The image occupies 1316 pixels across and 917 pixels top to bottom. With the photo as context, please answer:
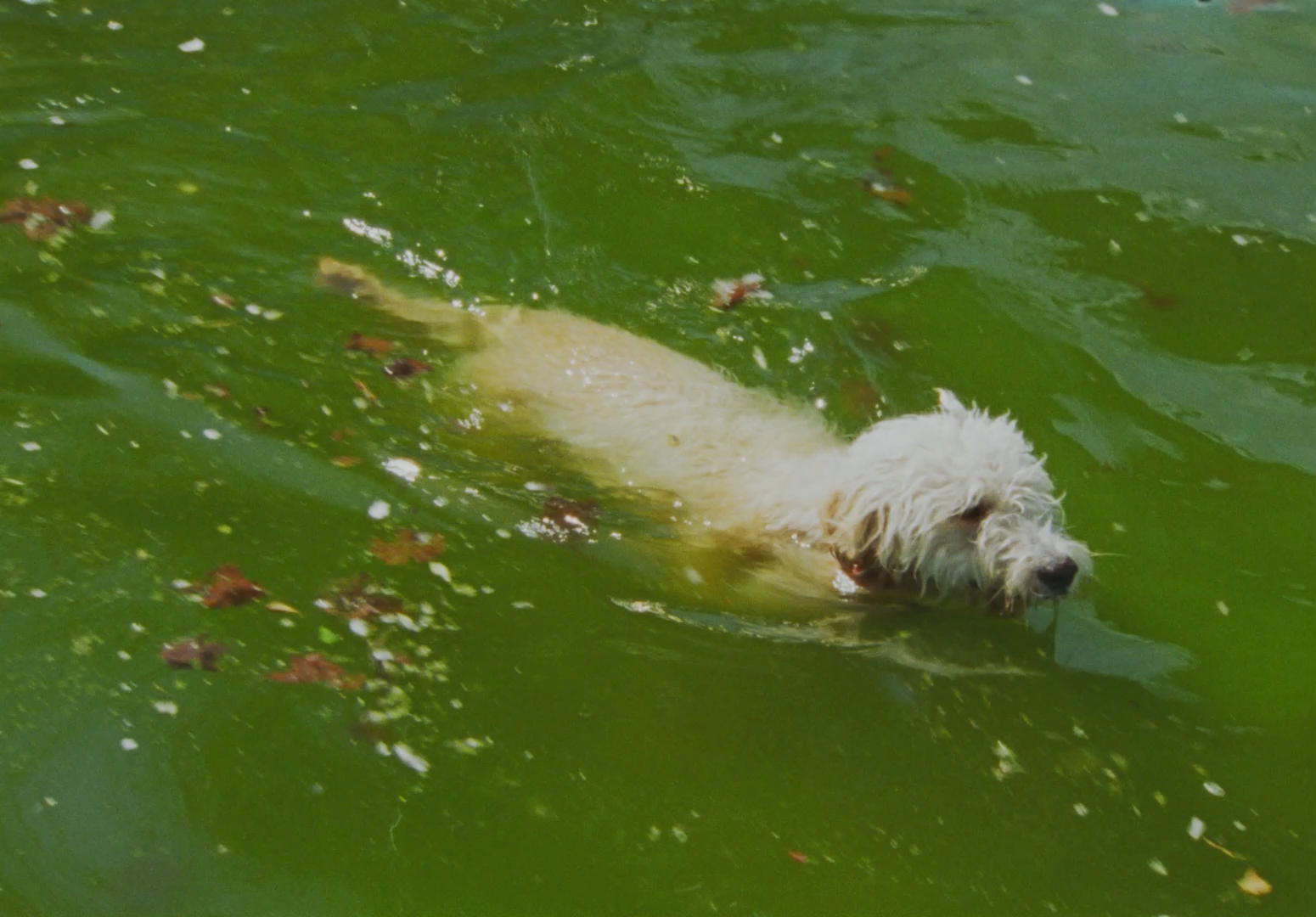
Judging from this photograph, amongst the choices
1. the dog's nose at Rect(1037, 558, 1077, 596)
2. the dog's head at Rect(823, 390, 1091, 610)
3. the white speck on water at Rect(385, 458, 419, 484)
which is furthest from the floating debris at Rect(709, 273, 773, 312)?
the dog's nose at Rect(1037, 558, 1077, 596)

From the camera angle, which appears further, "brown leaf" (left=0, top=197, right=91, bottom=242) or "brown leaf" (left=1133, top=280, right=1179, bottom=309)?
"brown leaf" (left=1133, top=280, right=1179, bottom=309)

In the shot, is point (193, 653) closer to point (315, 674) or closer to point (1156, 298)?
point (315, 674)

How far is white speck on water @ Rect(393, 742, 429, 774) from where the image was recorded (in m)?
5.36

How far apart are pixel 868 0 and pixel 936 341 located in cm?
424

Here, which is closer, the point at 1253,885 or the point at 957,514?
the point at 1253,885

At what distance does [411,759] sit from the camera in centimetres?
538

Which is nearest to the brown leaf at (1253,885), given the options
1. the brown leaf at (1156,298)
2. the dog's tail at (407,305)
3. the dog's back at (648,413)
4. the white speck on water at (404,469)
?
the dog's back at (648,413)

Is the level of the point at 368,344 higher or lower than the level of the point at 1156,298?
lower

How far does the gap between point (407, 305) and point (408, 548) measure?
84.2 inches

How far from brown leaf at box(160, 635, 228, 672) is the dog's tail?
2659 mm

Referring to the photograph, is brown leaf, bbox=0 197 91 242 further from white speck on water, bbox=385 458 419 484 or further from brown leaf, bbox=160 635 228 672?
brown leaf, bbox=160 635 228 672

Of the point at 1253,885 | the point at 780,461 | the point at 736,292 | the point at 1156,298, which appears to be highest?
the point at 1156,298

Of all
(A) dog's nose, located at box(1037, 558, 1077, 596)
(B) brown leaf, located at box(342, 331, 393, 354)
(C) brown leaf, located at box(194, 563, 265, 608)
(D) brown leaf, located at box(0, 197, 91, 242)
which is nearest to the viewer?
(C) brown leaf, located at box(194, 563, 265, 608)

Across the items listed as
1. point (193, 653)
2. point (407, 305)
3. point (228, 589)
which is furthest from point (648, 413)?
point (193, 653)
